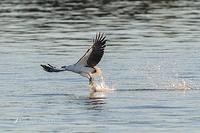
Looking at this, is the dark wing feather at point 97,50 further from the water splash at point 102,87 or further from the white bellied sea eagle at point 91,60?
the water splash at point 102,87

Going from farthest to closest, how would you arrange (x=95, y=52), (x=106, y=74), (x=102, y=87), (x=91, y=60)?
(x=106, y=74), (x=102, y=87), (x=91, y=60), (x=95, y=52)

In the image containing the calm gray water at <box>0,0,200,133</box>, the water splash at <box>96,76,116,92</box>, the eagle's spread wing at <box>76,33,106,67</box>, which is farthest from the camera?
the water splash at <box>96,76,116,92</box>

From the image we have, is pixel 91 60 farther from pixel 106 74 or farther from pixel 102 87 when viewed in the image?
pixel 106 74

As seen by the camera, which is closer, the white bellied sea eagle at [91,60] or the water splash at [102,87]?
the white bellied sea eagle at [91,60]

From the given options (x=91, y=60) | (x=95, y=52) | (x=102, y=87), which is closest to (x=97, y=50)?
(x=95, y=52)

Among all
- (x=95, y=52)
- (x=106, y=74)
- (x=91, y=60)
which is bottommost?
(x=106, y=74)

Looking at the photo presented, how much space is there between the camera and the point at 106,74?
17.8 meters

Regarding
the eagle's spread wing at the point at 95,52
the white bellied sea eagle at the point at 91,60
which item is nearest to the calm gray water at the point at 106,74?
the white bellied sea eagle at the point at 91,60

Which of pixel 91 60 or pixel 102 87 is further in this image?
pixel 102 87

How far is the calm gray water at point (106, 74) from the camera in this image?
39.9ft

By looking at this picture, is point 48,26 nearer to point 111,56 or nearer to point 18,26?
point 18,26

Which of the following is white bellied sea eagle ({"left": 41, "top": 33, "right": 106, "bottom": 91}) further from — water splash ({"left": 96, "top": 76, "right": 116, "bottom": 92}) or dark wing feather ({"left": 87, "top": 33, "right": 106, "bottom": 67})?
water splash ({"left": 96, "top": 76, "right": 116, "bottom": 92})

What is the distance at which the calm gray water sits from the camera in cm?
1216

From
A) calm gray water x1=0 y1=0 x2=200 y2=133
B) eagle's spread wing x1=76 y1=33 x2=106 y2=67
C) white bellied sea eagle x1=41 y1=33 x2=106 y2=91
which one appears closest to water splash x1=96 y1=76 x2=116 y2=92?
calm gray water x1=0 y1=0 x2=200 y2=133
